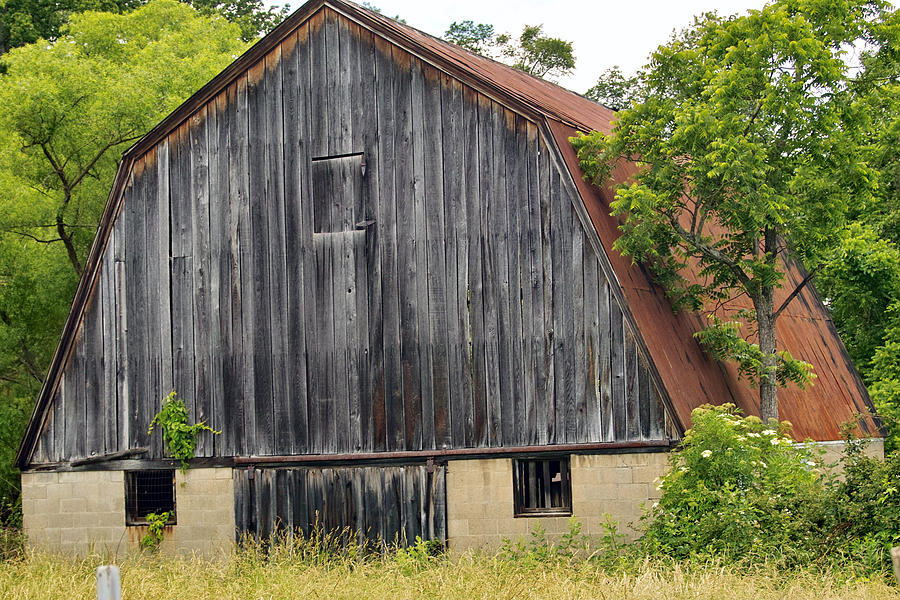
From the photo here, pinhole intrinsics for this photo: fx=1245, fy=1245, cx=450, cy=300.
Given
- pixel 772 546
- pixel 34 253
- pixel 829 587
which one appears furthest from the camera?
pixel 34 253

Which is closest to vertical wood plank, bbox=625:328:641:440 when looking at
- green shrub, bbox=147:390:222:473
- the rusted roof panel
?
the rusted roof panel

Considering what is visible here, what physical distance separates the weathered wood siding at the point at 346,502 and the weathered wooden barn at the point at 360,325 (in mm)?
34

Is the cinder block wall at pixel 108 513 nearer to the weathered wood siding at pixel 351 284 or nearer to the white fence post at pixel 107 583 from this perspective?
the weathered wood siding at pixel 351 284

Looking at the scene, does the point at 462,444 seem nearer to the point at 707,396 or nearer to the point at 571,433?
the point at 571,433

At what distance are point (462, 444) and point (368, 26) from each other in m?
6.34

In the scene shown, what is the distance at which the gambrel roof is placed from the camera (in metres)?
17.2

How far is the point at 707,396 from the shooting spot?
59.1 feet

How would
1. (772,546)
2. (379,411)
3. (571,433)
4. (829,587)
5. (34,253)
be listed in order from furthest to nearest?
1. (34,253)
2. (379,411)
3. (571,433)
4. (772,546)
5. (829,587)

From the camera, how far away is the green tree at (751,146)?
56.4ft

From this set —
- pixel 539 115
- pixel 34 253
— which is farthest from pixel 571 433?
pixel 34 253

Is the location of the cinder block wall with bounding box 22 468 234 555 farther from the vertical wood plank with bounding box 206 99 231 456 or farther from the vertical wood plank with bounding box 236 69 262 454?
the vertical wood plank with bounding box 236 69 262 454

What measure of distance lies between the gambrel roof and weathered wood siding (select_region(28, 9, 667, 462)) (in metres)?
0.19

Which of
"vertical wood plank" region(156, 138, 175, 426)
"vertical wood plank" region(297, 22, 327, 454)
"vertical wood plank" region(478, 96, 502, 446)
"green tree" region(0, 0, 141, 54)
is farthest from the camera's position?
"green tree" region(0, 0, 141, 54)

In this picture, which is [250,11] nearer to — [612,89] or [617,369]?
[612,89]
